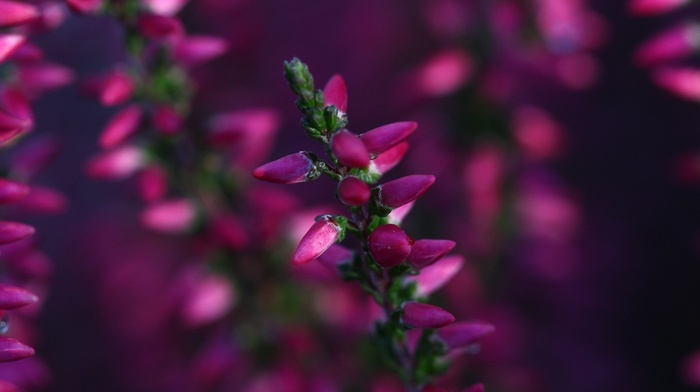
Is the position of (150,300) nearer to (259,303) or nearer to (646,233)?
(259,303)

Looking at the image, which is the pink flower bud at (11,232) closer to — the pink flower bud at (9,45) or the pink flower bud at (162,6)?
the pink flower bud at (9,45)

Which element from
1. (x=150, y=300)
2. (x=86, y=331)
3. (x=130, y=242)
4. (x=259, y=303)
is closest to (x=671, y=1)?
(x=259, y=303)

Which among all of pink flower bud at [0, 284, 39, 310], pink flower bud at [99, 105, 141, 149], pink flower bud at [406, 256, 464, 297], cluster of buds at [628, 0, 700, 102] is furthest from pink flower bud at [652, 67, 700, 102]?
pink flower bud at [0, 284, 39, 310]

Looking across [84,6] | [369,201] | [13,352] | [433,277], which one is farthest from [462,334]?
[84,6]

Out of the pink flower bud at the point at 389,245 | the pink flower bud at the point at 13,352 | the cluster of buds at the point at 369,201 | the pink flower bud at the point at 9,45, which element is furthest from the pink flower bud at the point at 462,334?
the pink flower bud at the point at 9,45

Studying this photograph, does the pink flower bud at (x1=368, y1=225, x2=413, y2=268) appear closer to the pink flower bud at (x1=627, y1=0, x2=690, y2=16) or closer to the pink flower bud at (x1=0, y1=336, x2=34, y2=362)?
the pink flower bud at (x1=0, y1=336, x2=34, y2=362)

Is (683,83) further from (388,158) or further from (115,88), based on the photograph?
(115,88)
